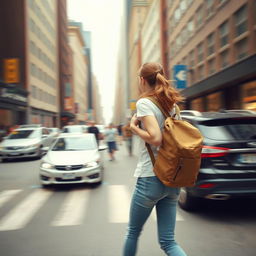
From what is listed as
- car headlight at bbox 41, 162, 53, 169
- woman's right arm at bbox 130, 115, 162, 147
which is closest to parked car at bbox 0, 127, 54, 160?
car headlight at bbox 41, 162, 53, 169

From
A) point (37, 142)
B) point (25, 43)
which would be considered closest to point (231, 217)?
point (37, 142)

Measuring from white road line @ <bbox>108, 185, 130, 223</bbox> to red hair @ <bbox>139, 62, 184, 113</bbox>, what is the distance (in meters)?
3.09

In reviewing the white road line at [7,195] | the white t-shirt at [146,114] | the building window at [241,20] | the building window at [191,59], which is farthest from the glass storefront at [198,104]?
the white t-shirt at [146,114]

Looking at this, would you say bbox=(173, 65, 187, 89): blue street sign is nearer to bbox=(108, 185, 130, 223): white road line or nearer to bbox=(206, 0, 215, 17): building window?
bbox=(108, 185, 130, 223): white road line

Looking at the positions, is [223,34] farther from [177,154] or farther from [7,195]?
[177,154]

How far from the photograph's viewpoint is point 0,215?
5309mm

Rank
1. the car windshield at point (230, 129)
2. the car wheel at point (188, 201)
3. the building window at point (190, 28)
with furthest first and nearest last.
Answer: the building window at point (190, 28)
the car wheel at point (188, 201)
the car windshield at point (230, 129)

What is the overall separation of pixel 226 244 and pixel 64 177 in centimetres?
464

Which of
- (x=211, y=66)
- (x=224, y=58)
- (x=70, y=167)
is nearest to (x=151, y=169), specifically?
(x=70, y=167)

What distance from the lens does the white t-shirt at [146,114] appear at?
85.6 inches

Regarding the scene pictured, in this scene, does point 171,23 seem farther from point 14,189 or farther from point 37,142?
point 14,189

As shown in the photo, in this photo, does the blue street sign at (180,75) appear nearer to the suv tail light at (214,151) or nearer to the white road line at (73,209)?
the white road line at (73,209)

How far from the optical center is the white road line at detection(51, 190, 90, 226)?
4812mm

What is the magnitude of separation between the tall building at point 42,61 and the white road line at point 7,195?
34.5m
